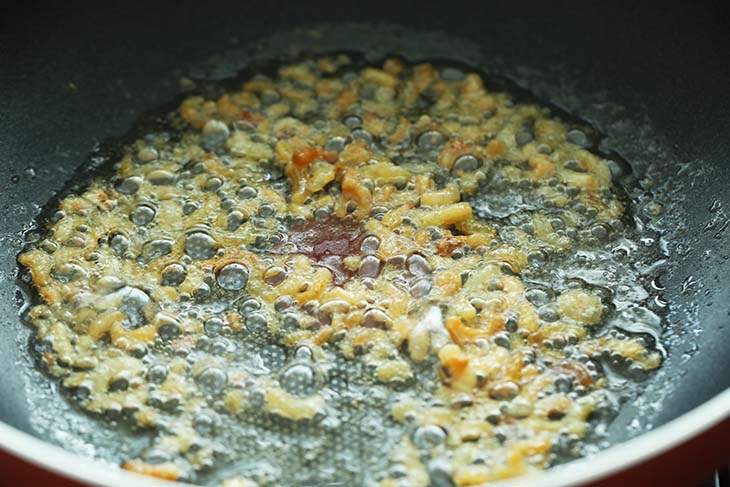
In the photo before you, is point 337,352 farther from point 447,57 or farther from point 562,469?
point 447,57

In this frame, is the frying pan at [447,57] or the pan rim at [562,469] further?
the frying pan at [447,57]

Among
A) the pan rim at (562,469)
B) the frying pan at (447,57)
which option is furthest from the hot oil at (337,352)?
the pan rim at (562,469)

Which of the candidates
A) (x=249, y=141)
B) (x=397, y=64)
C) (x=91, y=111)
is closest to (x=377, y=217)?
(x=249, y=141)

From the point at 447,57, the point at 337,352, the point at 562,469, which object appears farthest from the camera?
the point at 447,57

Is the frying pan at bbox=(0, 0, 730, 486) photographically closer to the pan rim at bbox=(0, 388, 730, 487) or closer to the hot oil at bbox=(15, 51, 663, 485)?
the hot oil at bbox=(15, 51, 663, 485)

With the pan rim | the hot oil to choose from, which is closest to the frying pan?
the hot oil

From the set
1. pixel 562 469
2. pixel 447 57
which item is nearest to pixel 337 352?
pixel 562 469

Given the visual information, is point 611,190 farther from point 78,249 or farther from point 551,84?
point 78,249

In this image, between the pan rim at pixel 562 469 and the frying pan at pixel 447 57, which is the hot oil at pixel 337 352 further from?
the pan rim at pixel 562 469
